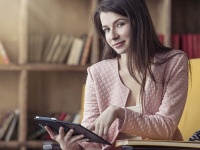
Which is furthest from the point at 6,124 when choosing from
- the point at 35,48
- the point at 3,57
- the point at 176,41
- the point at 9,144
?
the point at 176,41

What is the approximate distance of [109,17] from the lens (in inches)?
64.9

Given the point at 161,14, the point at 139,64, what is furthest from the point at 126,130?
the point at 161,14

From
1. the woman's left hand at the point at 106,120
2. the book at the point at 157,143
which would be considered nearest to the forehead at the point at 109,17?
the woman's left hand at the point at 106,120

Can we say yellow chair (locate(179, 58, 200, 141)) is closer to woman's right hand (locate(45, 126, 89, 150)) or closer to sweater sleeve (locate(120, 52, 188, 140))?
sweater sleeve (locate(120, 52, 188, 140))

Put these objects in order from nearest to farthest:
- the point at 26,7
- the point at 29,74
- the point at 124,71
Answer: the point at 124,71
the point at 26,7
the point at 29,74

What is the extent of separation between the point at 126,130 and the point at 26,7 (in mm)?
2119

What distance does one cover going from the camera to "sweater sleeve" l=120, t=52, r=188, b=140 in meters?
1.54

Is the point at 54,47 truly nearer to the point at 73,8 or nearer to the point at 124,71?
the point at 73,8

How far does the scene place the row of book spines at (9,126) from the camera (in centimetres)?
356

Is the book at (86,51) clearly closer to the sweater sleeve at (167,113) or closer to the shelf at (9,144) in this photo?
the shelf at (9,144)

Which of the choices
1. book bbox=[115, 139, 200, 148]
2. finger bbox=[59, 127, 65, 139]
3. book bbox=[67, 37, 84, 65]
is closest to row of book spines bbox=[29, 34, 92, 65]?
book bbox=[67, 37, 84, 65]

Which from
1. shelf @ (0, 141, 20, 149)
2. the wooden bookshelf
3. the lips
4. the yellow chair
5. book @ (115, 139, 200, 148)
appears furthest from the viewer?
the wooden bookshelf

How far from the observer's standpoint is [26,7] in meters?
3.48

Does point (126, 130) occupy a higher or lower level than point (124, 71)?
lower
